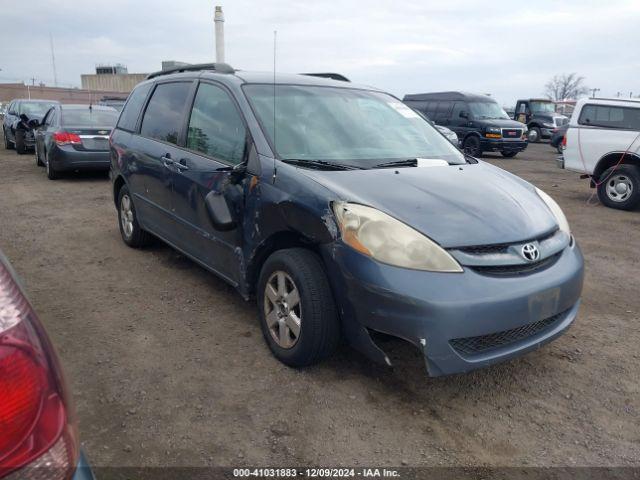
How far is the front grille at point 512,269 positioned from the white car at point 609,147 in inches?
266

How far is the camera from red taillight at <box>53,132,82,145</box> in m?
9.14

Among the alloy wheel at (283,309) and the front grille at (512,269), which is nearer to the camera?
the front grille at (512,269)

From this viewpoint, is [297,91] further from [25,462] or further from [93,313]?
[25,462]

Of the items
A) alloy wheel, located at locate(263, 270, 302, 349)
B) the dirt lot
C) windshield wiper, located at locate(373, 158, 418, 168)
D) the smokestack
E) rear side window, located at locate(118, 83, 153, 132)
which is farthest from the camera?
the smokestack

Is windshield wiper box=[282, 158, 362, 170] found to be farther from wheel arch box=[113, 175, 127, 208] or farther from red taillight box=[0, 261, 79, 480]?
wheel arch box=[113, 175, 127, 208]

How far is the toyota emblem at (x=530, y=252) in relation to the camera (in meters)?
2.65

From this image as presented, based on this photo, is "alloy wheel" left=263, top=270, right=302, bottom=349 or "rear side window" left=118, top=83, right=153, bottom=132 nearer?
"alloy wheel" left=263, top=270, right=302, bottom=349

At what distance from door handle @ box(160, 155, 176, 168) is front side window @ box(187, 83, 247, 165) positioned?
0.23m

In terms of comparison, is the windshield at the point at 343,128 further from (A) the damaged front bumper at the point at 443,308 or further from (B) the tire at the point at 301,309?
(A) the damaged front bumper at the point at 443,308

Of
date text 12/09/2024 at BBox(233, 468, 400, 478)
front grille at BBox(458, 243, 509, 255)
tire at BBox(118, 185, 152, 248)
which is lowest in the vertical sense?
date text 12/09/2024 at BBox(233, 468, 400, 478)

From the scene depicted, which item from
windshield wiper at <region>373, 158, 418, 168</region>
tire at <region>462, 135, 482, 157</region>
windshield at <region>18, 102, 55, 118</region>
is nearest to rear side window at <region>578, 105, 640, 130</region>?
windshield wiper at <region>373, 158, 418, 168</region>

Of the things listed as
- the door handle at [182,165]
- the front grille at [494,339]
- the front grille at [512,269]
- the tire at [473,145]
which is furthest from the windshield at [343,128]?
the tire at [473,145]

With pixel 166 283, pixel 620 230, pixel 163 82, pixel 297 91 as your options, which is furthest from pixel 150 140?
pixel 620 230

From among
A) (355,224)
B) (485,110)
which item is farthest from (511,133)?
(355,224)
